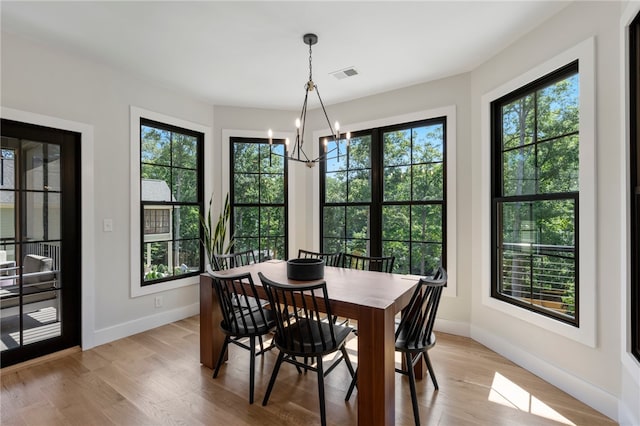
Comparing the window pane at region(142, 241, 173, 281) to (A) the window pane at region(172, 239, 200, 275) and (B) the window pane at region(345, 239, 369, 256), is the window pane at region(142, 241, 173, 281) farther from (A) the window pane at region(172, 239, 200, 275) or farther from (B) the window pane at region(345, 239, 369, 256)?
(B) the window pane at region(345, 239, 369, 256)

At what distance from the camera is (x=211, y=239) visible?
4090 mm

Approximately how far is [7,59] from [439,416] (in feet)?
13.9

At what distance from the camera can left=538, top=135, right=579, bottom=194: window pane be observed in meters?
2.34

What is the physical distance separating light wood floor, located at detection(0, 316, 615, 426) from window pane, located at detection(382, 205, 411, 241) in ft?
4.42

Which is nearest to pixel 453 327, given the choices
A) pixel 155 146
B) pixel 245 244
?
pixel 245 244

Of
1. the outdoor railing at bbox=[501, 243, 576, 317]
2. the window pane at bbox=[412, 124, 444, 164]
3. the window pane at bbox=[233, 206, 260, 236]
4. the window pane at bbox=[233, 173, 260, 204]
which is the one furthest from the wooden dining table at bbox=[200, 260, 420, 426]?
the window pane at bbox=[233, 173, 260, 204]

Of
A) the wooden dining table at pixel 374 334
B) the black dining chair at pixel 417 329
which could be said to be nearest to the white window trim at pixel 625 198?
the black dining chair at pixel 417 329

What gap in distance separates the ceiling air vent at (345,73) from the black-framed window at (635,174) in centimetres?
210

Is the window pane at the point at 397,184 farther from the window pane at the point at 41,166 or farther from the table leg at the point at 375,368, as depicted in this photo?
the window pane at the point at 41,166

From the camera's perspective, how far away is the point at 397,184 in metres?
3.81

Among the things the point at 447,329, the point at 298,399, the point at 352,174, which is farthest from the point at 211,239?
the point at 447,329

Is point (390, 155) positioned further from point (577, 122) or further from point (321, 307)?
point (321, 307)

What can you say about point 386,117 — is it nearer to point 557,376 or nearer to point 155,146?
point 155,146

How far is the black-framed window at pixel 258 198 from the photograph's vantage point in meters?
4.39
